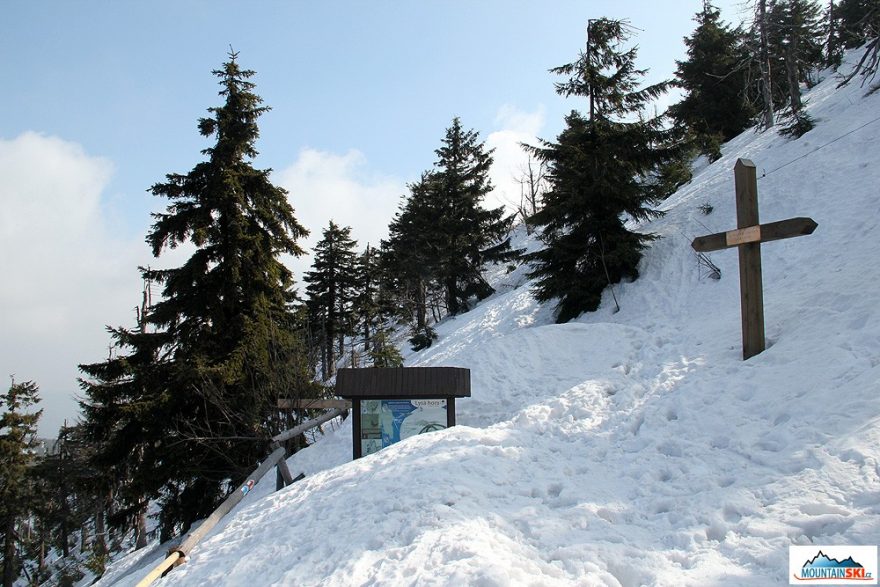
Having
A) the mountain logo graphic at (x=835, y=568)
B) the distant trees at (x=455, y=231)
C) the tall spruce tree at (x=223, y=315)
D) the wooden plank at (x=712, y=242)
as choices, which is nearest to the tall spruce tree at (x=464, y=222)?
the distant trees at (x=455, y=231)

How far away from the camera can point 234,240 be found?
14945 millimetres

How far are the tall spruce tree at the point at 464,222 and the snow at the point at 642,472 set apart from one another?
52.6ft

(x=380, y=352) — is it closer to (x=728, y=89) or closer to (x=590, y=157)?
(x=590, y=157)

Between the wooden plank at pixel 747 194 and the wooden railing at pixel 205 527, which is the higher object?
the wooden plank at pixel 747 194

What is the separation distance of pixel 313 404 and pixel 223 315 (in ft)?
14.4

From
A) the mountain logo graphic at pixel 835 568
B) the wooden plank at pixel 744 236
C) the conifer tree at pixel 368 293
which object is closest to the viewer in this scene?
the mountain logo graphic at pixel 835 568

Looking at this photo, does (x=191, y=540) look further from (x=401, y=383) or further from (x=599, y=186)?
(x=599, y=186)

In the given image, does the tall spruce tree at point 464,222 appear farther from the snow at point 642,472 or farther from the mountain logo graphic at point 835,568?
the mountain logo graphic at point 835,568

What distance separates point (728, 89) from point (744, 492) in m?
32.7

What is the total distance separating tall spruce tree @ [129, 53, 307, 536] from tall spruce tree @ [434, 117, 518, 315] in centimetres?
1155

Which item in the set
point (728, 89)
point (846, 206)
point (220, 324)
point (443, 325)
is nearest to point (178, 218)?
point (220, 324)

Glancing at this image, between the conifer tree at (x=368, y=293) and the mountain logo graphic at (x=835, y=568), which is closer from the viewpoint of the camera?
the mountain logo graphic at (x=835, y=568)

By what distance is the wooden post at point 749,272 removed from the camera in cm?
764

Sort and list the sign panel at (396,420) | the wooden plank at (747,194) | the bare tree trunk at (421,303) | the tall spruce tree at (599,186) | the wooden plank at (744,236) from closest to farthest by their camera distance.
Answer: the wooden plank at (744,236) < the wooden plank at (747,194) < the sign panel at (396,420) < the tall spruce tree at (599,186) < the bare tree trunk at (421,303)
